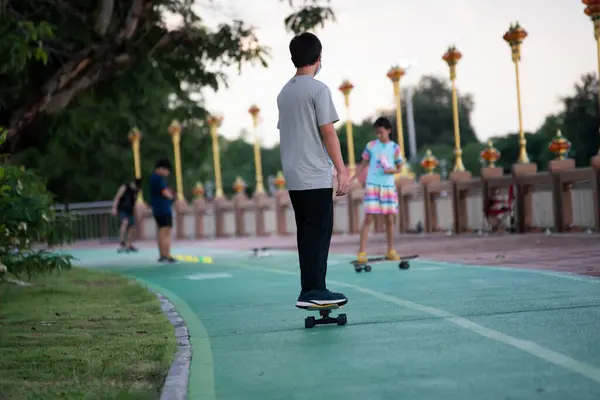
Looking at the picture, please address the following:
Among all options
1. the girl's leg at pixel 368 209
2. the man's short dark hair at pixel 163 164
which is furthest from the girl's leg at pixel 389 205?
the man's short dark hair at pixel 163 164

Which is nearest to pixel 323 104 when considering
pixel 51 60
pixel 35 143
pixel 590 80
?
pixel 51 60

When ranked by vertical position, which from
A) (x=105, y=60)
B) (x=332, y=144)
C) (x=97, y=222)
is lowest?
(x=97, y=222)

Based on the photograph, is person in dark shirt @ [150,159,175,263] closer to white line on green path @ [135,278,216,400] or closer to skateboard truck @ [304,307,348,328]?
white line on green path @ [135,278,216,400]

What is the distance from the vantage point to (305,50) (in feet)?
31.1

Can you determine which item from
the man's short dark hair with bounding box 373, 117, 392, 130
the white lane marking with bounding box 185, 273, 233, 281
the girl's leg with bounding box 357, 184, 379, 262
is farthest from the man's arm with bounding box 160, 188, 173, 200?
the man's short dark hair with bounding box 373, 117, 392, 130

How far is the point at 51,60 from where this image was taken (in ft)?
76.7

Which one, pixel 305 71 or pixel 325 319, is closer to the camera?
pixel 325 319

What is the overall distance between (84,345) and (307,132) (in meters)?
2.28

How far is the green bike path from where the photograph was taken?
629cm

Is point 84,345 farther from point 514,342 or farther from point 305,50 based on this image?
point 514,342

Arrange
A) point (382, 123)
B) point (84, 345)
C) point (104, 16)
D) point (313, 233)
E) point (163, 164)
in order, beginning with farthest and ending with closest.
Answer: point (104, 16), point (163, 164), point (382, 123), point (313, 233), point (84, 345)

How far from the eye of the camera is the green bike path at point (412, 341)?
6289 mm

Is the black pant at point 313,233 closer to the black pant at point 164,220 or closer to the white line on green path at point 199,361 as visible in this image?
the white line on green path at point 199,361

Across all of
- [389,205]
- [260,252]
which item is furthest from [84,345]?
[260,252]
